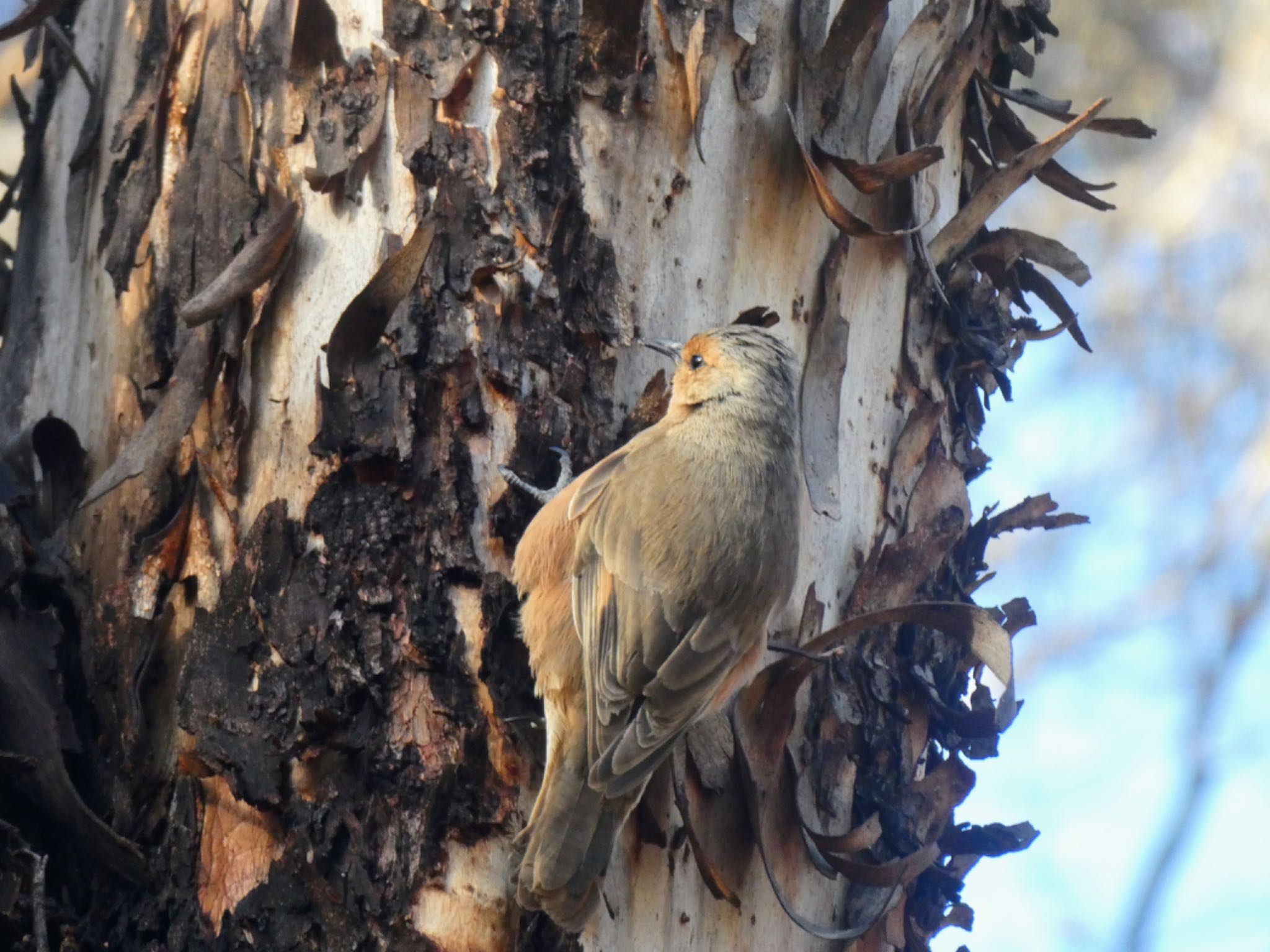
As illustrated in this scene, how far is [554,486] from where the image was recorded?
292cm

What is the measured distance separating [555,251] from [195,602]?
3.42 feet

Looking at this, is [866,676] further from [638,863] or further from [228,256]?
[228,256]

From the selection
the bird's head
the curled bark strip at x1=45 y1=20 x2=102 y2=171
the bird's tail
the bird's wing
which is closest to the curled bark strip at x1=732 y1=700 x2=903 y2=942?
the bird's wing

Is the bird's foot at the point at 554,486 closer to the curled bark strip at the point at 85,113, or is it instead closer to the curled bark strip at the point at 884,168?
the curled bark strip at the point at 884,168

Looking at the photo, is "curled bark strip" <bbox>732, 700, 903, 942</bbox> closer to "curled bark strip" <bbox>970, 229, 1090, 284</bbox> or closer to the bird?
the bird

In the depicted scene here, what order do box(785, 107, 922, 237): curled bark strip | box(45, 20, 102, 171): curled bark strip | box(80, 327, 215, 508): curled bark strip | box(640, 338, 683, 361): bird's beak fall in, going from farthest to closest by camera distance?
box(45, 20, 102, 171): curled bark strip
box(785, 107, 922, 237): curled bark strip
box(640, 338, 683, 361): bird's beak
box(80, 327, 215, 508): curled bark strip

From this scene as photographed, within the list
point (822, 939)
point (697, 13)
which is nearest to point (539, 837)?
point (822, 939)

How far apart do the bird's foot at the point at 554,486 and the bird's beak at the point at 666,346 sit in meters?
0.30

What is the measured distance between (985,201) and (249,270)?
1.84 meters

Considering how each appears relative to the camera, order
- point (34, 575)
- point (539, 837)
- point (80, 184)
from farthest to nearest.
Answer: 1. point (80, 184)
2. point (34, 575)
3. point (539, 837)

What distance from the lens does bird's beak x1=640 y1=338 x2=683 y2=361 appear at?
297 cm

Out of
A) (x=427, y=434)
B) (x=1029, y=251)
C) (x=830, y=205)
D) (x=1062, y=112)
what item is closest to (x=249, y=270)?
(x=427, y=434)

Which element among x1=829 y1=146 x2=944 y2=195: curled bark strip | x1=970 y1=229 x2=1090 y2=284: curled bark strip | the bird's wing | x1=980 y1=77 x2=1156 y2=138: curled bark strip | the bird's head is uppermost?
x1=980 y1=77 x2=1156 y2=138: curled bark strip

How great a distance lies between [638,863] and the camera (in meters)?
2.74
